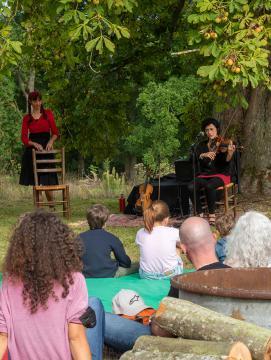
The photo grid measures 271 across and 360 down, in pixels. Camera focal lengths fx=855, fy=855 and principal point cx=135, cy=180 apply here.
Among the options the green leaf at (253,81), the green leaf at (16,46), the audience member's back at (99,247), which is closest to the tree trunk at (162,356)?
the audience member's back at (99,247)

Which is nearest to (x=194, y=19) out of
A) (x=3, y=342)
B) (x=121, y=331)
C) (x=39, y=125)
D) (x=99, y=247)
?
(x=99, y=247)

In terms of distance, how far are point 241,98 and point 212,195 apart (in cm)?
140

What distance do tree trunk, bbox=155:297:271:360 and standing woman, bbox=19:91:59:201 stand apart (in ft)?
29.8

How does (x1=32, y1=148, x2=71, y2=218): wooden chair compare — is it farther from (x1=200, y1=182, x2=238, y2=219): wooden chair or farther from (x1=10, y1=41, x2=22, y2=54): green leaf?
(x1=10, y1=41, x2=22, y2=54): green leaf

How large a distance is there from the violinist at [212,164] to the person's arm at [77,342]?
7.50 metres

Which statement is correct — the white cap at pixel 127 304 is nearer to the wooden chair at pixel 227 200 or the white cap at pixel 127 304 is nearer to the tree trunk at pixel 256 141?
the wooden chair at pixel 227 200

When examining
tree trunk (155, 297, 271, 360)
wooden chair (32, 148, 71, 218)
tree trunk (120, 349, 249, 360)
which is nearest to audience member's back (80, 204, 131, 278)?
tree trunk (155, 297, 271, 360)

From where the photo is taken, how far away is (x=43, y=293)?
376 centimetres

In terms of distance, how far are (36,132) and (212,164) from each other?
320cm

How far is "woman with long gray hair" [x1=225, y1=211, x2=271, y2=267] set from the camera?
4508mm

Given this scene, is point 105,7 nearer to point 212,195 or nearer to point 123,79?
point 212,195

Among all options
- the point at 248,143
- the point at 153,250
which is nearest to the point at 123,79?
the point at 248,143

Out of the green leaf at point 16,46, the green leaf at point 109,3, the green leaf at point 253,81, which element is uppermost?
the green leaf at point 109,3

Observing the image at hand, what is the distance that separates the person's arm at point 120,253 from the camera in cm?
767
